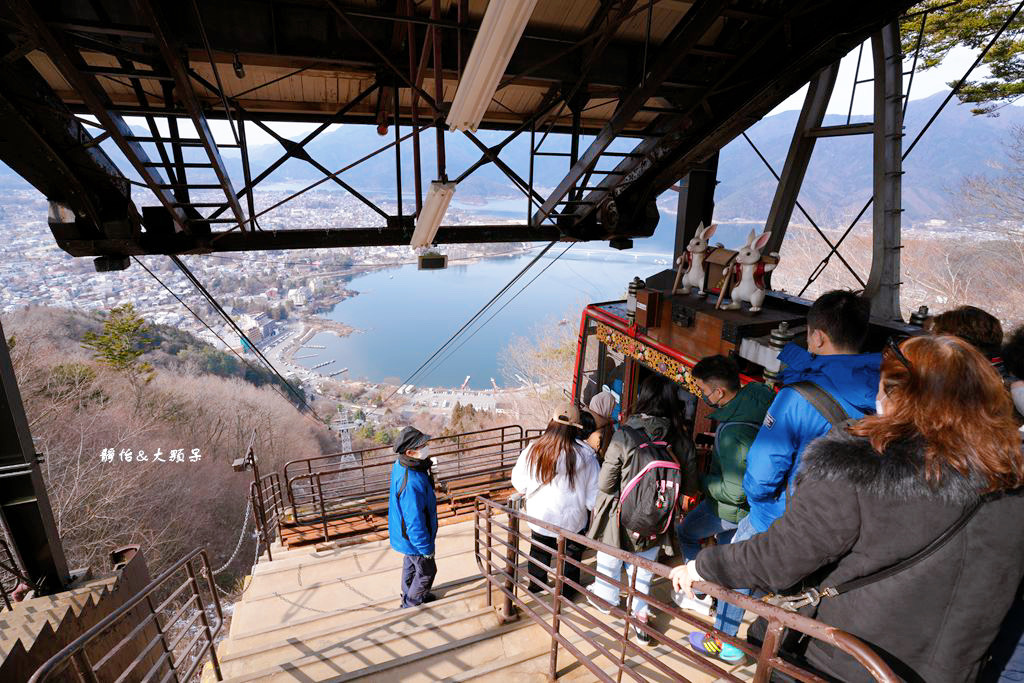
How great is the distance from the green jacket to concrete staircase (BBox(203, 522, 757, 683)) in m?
0.99

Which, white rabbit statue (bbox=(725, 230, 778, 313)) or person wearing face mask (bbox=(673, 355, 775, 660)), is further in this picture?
white rabbit statue (bbox=(725, 230, 778, 313))

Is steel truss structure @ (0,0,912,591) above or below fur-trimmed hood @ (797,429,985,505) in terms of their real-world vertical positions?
above

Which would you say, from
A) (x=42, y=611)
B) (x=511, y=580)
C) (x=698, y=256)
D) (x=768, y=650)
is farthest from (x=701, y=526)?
(x=42, y=611)

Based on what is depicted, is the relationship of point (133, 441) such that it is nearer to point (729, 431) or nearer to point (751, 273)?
point (751, 273)

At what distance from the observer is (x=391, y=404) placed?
4309cm

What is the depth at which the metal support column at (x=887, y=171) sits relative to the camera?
5039mm

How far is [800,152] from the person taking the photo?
251 inches

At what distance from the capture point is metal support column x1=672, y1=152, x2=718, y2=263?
6.55 m

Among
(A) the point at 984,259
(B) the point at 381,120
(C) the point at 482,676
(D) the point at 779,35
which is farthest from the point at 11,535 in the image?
(A) the point at 984,259

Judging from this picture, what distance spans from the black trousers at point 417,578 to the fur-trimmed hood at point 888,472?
3496 millimetres

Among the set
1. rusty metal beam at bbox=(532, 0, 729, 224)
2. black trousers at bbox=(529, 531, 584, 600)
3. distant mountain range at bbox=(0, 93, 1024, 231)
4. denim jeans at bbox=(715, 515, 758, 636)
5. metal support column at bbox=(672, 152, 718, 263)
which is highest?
distant mountain range at bbox=(0, 93, 1024, 231)

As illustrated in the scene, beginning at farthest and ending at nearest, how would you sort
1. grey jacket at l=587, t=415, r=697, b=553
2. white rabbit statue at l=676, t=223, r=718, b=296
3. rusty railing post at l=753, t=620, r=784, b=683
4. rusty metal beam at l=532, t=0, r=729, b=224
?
white rabbit statue at l=676, t=223, r=718, b=296 < rusty metal beam at l=532, t=0, r=729, b=224 < grey jacket at l=587, t=415, r=697, b=553 < rusty railing post at l=753, t=620, r=784, b=683

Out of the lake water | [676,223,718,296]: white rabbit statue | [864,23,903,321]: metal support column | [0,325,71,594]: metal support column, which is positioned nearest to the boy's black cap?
[0,325,71,594]: metal support column

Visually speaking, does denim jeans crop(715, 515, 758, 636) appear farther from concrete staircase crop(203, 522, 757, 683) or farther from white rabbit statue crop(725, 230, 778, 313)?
white rabbit statue crop(725, 230, 778, 313)
